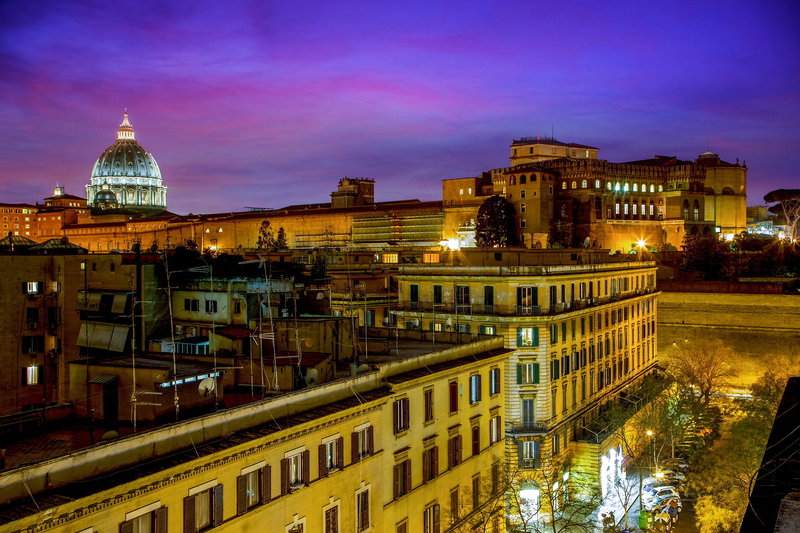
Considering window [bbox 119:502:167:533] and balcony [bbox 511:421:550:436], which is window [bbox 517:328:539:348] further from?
window [bbox 119:502:167:533]

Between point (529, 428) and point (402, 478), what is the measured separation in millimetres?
11567

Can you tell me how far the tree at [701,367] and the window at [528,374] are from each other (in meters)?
10.5

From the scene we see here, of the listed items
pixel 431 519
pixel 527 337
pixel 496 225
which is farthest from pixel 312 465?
pixel 496 225

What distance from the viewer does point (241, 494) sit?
1170cm

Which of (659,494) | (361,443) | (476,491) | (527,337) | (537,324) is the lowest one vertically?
(659,494)

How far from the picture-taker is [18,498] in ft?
29.1

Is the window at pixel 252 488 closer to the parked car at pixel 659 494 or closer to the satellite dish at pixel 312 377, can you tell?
the satellite dish at pixel 312 377

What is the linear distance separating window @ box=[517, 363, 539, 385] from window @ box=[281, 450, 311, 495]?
608 inches

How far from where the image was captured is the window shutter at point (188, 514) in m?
10.6

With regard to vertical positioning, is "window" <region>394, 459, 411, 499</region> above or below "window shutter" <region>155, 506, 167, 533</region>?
below

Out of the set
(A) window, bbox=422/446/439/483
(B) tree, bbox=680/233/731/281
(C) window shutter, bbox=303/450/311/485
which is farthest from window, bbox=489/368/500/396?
(B) tree, bbox=680/233/731/281

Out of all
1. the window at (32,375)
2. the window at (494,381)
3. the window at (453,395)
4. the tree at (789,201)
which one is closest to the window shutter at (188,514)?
the window at (453,395)

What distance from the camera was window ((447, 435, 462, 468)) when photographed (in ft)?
61.6

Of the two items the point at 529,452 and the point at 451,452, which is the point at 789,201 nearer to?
the point at 529,452
